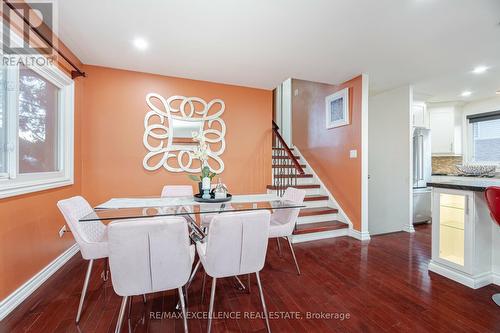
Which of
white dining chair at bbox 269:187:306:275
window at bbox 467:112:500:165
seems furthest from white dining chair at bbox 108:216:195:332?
window at bbox 467:112:500:165

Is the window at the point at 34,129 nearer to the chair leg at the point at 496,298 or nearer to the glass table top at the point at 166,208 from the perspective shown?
the glass table top at the point at 166,208

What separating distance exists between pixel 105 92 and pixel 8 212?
194cm

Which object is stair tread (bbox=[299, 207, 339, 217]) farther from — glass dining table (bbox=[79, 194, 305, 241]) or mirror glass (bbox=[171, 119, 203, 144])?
mirror glass (bbox=[171, 119, 203, 144])


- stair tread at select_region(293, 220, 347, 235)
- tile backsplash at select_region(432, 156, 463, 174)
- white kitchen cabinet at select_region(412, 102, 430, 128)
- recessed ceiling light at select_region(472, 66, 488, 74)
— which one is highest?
recessed ceiling light at select_region(472, 66, 488, 74)

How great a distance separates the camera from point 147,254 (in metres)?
1.21

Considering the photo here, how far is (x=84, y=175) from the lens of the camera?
9.79 feet

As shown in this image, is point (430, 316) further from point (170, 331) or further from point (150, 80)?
point (150, 80)

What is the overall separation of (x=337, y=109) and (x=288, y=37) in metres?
1.92

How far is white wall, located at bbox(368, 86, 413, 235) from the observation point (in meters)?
3.73

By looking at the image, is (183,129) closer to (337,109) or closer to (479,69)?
(337,109)

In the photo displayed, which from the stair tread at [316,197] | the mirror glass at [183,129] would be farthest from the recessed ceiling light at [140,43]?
the stair tread at [316,197]

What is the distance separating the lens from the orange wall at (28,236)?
167cm

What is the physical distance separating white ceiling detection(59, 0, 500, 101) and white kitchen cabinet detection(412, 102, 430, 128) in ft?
3.24

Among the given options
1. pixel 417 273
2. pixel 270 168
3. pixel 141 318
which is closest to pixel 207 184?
pixel 141 318
